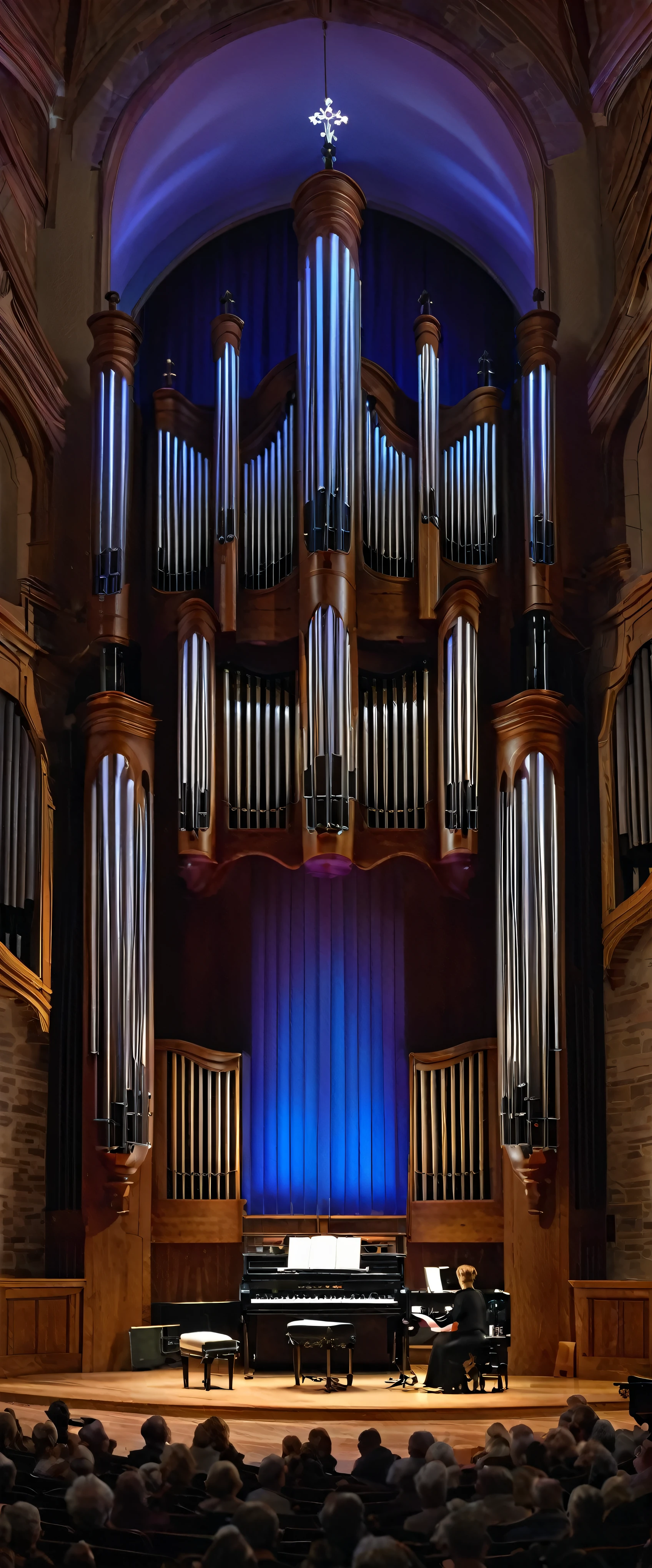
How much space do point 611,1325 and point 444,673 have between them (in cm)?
462

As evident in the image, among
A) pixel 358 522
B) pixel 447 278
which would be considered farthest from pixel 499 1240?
pixel 447 278

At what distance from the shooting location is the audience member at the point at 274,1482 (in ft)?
14.5

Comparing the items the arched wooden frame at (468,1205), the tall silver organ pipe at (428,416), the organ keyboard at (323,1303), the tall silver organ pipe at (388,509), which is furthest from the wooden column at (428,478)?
the organ keyboard at (323,1303)

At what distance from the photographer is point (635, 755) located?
1165cm

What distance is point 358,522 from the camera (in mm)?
12930

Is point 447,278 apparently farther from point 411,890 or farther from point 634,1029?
point 634,1029

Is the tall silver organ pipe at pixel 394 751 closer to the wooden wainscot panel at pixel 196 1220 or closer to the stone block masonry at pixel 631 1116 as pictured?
the stone block masonry at pixel 631 1116

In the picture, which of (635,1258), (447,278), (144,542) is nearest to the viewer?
(635,1258)

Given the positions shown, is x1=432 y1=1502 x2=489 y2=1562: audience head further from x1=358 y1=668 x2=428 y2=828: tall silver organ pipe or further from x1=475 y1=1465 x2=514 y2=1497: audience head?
x1=358 y1=668 x2=428 y2=828: tall silver organ pipe

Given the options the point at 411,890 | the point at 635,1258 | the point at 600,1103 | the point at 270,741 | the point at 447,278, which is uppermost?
the point at 447,278

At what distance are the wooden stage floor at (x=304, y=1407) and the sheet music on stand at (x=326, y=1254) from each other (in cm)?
71

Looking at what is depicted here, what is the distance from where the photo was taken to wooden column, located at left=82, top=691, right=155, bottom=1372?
11.7 meters

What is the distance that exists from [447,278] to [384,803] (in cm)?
500

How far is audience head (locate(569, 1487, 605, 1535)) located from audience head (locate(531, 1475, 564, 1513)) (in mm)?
238
